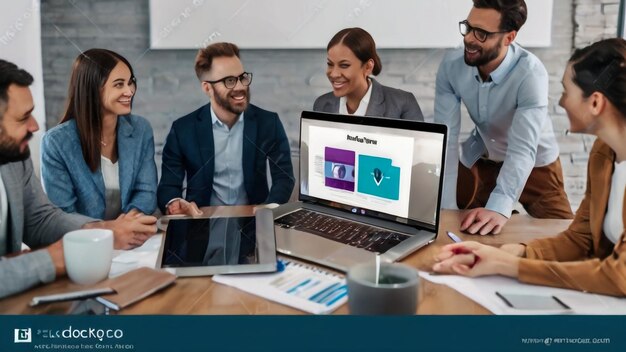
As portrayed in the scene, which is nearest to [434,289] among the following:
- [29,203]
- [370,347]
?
[370,347]

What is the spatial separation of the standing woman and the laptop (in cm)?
4

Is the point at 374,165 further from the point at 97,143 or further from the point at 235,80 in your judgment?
the point at 97,143

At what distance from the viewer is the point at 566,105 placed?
1289mm

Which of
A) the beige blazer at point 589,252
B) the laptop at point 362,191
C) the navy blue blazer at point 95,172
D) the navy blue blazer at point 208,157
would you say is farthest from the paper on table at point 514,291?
the navy blue blazer at point 95,172

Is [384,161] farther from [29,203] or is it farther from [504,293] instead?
[29,203]

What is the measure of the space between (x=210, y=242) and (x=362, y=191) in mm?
324

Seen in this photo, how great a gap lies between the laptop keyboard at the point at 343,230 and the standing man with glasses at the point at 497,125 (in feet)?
0.65

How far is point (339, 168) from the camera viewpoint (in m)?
1.34

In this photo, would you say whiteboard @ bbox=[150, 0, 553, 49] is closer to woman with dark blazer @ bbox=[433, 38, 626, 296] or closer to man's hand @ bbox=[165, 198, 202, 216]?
woman with dark blazer @ bbox=[433, 38, 626, 296]

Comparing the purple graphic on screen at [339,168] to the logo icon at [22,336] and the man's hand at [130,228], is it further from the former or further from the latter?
the logo icon at [22,336]

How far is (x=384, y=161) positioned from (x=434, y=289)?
30 centimetres

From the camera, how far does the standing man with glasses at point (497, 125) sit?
4.33 ft

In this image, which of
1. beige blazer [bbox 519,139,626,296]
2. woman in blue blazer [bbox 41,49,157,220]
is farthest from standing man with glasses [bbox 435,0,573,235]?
woman in blue blazer [bbox 41,49,157,220]

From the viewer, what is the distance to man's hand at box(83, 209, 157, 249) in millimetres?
1249
